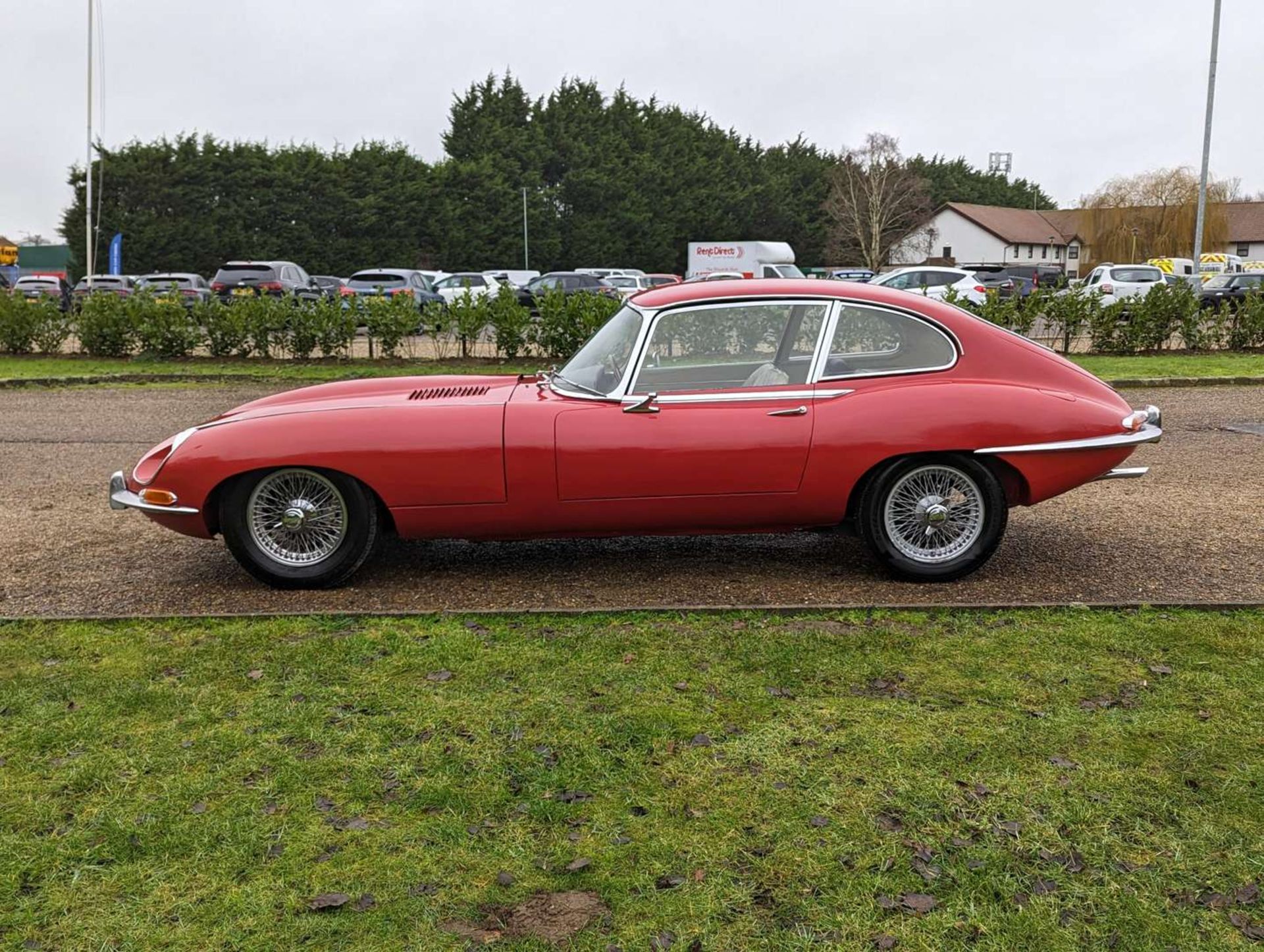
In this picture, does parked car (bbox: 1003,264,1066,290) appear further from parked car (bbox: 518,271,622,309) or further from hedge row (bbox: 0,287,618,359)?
hedge row (bbox: 0,287,618,359)

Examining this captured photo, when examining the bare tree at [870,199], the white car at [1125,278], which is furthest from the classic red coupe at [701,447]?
the bare tree at [870,199]

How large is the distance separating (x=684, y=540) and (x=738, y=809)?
3.34 m

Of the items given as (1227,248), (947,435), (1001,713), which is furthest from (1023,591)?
(1227,248)

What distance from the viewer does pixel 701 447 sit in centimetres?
550

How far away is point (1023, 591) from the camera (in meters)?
5.67

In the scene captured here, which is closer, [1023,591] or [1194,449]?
[1023,591]

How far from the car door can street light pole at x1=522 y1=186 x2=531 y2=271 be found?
56187 millimetres

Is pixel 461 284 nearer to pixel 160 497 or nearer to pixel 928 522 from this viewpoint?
pixel 160 497

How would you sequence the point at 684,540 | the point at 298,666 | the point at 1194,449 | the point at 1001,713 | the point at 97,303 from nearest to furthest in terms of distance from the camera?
the point at 1001,713 < the point at 298,666 < the point at 684,540 < the point at 1194,449 < the point at 97,303

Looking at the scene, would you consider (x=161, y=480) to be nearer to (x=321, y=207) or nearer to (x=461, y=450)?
(x=461, y=450)

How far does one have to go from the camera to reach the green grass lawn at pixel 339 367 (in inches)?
619

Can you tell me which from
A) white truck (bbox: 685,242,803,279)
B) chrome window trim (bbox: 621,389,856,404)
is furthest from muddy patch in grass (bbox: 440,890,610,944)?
white truck (bbox: 685,242,803,279)

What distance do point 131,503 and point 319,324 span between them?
38.7ft

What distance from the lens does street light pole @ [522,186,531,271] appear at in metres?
60.5
